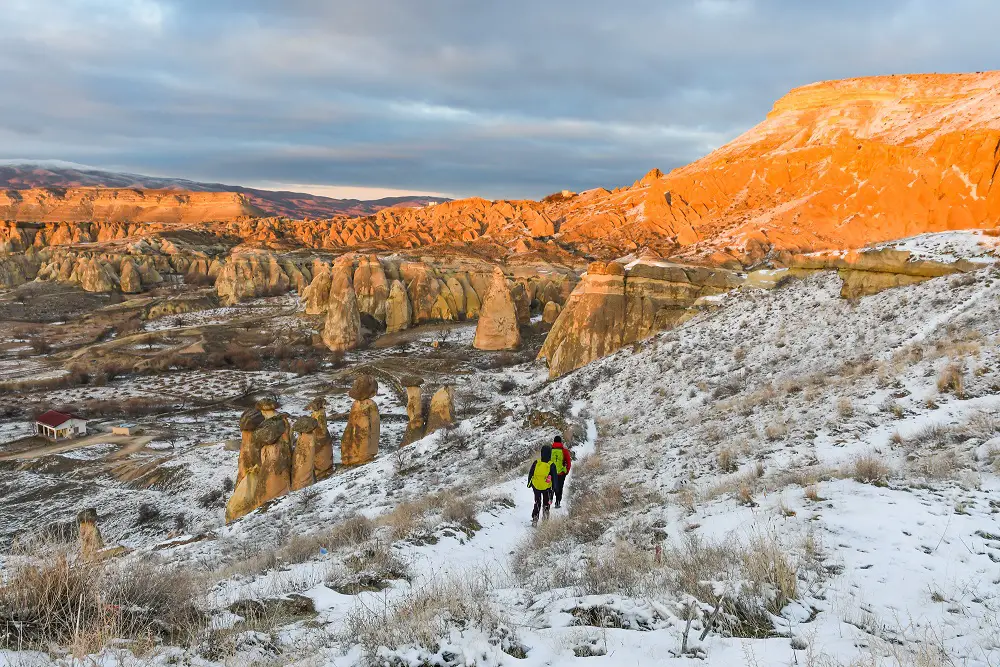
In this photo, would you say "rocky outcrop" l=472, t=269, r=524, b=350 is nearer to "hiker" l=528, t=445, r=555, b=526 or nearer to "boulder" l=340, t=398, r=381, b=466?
"boulder" l=340, t=398, r=381, b=466

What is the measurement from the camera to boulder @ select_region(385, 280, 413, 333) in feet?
172

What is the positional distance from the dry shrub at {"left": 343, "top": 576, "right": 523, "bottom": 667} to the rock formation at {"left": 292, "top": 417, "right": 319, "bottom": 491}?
579 inches

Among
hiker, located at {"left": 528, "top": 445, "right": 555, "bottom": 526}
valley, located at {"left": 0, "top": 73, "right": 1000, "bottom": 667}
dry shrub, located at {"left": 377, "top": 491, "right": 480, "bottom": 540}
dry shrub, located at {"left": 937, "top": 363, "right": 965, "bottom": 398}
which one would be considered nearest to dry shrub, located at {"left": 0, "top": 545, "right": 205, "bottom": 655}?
valley, located at {"left": 0, "top": 73, "right": 1000, "bottom": 667}

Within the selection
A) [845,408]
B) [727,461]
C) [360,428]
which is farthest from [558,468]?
[360,428]

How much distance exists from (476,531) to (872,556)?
464cm

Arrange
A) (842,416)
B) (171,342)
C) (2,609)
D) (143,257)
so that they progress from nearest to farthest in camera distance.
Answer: (2,609) < (842,416) < (171,342) < (143,257)

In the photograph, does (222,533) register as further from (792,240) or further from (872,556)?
(792,240)

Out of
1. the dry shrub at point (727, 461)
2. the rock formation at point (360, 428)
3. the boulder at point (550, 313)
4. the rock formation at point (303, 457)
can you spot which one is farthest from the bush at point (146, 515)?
the boulder at point (550, 313)

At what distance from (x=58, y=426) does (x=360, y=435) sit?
16642mm

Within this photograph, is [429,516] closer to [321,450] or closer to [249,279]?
[321,450]

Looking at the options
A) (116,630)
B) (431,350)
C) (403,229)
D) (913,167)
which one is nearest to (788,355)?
(116,630)

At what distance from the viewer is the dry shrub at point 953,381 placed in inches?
331

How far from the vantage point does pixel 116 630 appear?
132 inches

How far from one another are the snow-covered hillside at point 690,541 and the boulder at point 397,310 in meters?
38.5
